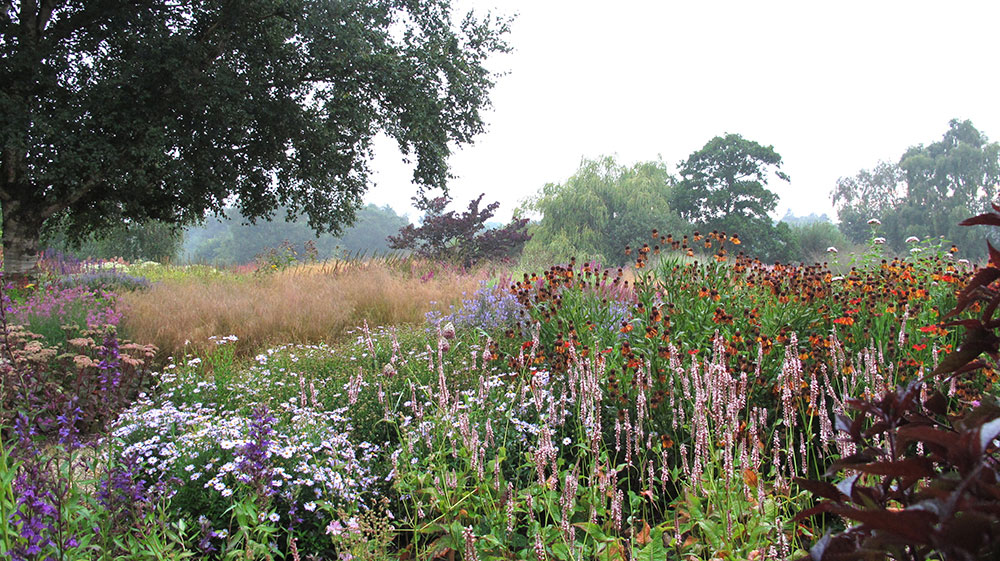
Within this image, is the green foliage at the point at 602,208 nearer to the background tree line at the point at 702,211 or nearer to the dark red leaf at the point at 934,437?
the background tree line at the point at 702,211

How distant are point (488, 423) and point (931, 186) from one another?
45163 mm

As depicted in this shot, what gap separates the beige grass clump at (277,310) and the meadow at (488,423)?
0.20ft

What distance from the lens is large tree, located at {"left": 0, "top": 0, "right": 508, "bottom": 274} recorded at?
9.48 meters

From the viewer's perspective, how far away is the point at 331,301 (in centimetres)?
834

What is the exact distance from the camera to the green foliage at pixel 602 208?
90.6 feet

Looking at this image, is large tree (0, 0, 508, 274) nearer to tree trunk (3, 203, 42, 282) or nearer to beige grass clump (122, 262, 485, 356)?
tree trunk (3, 203, 42, 282)

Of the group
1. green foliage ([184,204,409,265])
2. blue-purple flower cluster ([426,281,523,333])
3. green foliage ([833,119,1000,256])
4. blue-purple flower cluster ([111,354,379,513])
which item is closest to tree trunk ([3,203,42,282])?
blue-purple flower cluster ([426,281,523,333])

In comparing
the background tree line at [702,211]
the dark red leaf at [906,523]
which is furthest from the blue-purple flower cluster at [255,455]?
the background tree line at [702,211]

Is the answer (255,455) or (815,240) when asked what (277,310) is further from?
(815,240)

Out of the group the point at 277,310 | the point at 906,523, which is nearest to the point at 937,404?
the point at 906,523

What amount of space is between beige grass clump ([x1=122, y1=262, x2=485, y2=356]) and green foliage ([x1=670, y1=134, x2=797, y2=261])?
26031 mm

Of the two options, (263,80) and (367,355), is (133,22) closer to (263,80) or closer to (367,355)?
(263,80)

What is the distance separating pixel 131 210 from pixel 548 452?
11321mm

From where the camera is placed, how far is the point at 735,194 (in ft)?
110
